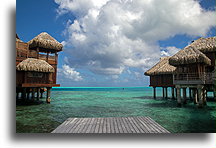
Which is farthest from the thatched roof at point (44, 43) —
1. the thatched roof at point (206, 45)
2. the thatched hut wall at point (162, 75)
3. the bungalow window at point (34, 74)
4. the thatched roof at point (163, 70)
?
the thatched roof at point (206, 45)

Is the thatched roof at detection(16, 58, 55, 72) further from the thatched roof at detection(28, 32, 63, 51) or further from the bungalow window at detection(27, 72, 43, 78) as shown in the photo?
the thatched roof at detection(28, 32, 63, 51)

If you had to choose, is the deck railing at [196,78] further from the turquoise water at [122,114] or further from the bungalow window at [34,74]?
the bungalow window at [34,74]

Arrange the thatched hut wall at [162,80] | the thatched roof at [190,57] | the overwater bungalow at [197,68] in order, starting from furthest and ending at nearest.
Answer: the thatched hut wall at [162,80] < the thatched roof at [190,57] < the overwater bungalow at [197,68]

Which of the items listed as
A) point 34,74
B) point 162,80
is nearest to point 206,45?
point 162,80

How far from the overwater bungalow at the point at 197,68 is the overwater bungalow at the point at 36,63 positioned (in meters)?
12.5

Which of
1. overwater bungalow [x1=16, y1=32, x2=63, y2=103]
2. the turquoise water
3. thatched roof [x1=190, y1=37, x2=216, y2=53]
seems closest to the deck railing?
the turquoise water

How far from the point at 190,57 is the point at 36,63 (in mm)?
14561

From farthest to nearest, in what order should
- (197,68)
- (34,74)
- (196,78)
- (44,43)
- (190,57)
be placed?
(44,43) → (34,74) → (196,78) → (197,68) → (190,57)

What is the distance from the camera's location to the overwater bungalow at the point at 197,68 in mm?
12655

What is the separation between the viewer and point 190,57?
43.9ft

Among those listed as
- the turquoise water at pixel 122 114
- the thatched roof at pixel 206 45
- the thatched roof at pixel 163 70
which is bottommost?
the turquoise water at pixel 122 114

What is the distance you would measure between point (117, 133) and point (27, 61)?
13.0 m

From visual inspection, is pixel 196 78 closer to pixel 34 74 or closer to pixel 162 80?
pixel 162 80

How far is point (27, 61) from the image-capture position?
1410 cm
